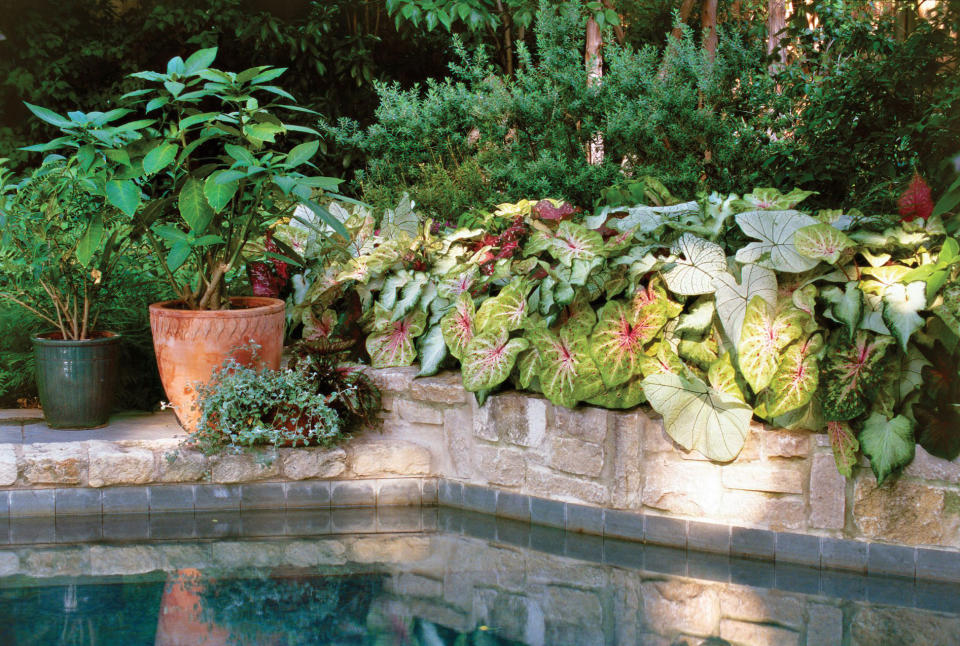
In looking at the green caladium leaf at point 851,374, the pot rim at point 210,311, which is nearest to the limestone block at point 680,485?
the green caladium leaf at point 851,374

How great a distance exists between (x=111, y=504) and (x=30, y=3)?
17.4 ft

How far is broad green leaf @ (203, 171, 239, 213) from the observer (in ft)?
10.8

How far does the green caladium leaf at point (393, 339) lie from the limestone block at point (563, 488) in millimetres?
809

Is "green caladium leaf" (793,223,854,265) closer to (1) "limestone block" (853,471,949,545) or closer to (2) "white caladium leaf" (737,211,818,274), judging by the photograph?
(2) "white caladium leaf" (737,211,818,274)

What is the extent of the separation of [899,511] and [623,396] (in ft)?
3.18

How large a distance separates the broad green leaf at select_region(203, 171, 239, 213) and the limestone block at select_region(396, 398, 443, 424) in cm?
107

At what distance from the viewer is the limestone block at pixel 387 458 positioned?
3650 millimetres

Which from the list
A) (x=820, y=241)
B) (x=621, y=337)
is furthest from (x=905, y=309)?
(x=621, y=337)

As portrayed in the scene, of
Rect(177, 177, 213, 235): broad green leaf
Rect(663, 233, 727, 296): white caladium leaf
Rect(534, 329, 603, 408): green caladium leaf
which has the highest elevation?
Rect(177, 177, 213, 235): broad green leaf

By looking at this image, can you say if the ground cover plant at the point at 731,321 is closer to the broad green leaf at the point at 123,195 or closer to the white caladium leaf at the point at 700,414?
the white caladium leaf at the point at 700,414

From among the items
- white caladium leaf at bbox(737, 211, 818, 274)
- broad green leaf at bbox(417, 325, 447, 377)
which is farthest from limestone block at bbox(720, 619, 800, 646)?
broad green leaf at bbox(417, 325, 447, 377)

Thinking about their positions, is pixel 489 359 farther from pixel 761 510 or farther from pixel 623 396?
pixel 761 510

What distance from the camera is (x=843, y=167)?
437 centimetres

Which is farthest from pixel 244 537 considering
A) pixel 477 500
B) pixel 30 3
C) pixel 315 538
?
pixel 30 3
